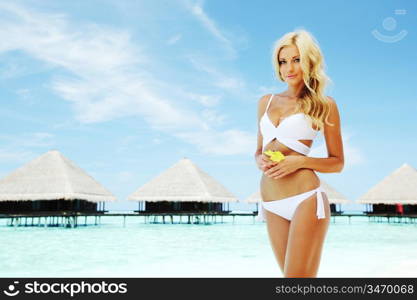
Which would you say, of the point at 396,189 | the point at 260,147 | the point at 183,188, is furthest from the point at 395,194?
the point at 260,147

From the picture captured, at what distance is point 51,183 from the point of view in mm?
22172

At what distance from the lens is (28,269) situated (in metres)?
9.28

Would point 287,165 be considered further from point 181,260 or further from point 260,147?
point 181,260

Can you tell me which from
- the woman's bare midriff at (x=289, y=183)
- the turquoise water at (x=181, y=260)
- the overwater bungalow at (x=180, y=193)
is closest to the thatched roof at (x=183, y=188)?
the overwater bungalow at (x=180, y=193)

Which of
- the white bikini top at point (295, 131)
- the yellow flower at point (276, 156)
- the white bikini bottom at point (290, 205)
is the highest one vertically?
the white bikini top at point (295, 131)

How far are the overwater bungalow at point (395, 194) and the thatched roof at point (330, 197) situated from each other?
1.13 m

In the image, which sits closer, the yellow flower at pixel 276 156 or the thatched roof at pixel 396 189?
the yellow flower at pixel 276 156

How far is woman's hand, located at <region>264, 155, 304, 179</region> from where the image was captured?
1.63m

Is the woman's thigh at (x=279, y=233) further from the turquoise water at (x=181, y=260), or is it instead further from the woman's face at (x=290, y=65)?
the turquoise water at (x=181, y=260)

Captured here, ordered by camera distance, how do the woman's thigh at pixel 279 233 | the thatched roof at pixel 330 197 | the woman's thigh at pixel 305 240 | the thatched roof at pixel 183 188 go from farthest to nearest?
the thatched roof at pixel 330 197 → the thatched roof at pixel 183 188 → the woman's thigh at pixel 279 233 → the woman's thigh at pixel 305 240

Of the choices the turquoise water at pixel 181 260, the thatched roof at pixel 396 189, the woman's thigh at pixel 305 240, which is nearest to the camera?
Answer: the woman's thigh at pixel 305 240

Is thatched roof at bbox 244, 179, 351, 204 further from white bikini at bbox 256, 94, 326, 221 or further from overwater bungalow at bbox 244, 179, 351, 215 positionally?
white bikini at bbox 256, 94, 326, 221

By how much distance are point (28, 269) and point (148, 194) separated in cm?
1596

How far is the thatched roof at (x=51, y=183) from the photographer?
2153 centimetres
